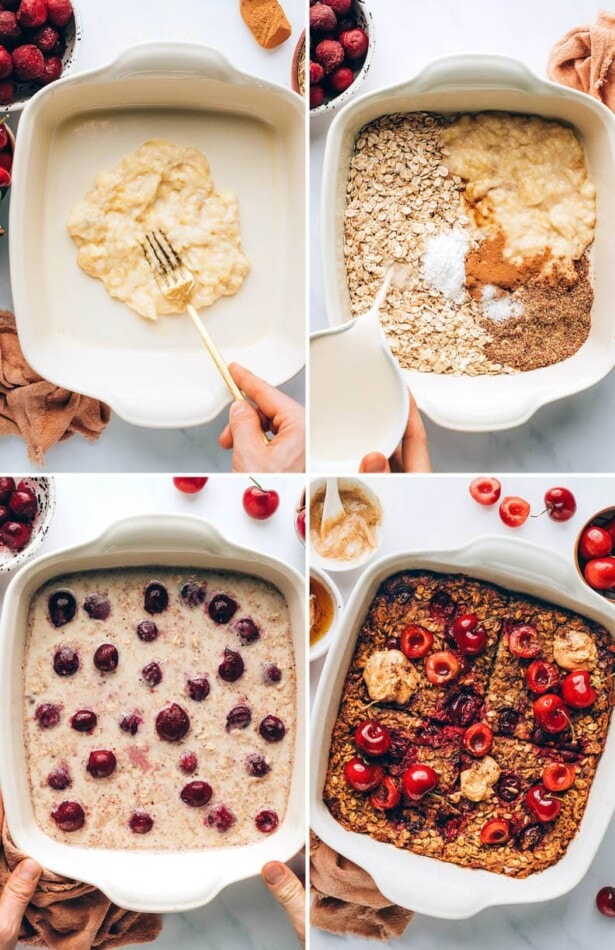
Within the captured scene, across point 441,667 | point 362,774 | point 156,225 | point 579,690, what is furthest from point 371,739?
point 156,225

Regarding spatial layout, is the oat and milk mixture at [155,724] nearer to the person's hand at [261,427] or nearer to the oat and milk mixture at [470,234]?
the person's hand at [261,427]

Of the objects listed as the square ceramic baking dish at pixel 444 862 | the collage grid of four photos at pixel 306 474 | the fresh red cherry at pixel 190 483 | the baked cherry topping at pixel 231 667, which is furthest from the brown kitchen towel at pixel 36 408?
the square ceramic baking dish at pixel 444 862

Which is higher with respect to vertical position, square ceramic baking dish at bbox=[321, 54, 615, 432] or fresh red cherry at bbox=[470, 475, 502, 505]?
square ceramic baking dish at bbox=[321, 54, 615, 432]

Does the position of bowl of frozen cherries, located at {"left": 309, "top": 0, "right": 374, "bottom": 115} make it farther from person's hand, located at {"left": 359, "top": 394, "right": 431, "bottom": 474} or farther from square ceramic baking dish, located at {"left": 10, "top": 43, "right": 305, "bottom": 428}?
person's hand, located at {"left": 359, "top": 394, "right": 431, "bottom": 474}

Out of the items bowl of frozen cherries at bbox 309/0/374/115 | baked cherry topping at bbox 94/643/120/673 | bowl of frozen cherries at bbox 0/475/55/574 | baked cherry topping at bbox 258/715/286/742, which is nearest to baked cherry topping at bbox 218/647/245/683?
baked cherry topping at bbox 258/715/286/742

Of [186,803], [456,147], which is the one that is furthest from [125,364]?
[186,803]
